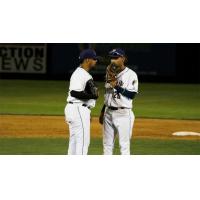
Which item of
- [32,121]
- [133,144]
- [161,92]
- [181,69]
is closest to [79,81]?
[133,144]

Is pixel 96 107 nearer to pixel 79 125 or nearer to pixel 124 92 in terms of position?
pixel 124 92

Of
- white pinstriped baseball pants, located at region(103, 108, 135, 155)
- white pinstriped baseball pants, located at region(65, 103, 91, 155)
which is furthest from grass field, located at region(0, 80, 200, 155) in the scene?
white pinstriped baseball pants, located at region(65, 103, 91, 155)

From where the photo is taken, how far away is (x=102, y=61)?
92.1ft

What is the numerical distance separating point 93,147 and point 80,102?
132 inches

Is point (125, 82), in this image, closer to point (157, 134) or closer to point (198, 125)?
point (157, 134)

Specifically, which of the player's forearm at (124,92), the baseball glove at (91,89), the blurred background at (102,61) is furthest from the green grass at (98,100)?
the baseball glove at (91,89)

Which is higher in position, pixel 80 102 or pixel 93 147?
pixel 80 102

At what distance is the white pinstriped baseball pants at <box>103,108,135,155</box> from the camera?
8.54 m

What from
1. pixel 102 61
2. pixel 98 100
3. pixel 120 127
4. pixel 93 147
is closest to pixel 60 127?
pixel 93 147

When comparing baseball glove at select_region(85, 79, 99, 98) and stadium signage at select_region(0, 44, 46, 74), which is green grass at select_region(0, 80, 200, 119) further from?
baseball glove at select_region(85, 79, 99, 98)

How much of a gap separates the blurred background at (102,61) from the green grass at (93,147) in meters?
15.5

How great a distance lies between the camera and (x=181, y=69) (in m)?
27.9

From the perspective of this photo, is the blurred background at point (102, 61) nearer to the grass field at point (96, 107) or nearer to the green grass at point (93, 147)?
the grass field at point (96, 107)

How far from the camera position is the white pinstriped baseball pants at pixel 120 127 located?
854 cm
